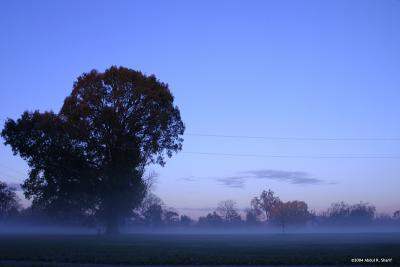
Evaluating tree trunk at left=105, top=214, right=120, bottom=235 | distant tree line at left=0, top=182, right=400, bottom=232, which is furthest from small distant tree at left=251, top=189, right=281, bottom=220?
tree trunk at left=105, top=214, right=120, bottom=235

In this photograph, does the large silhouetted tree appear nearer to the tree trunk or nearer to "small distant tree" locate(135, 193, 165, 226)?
the tree trunk

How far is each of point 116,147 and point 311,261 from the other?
2988 cm

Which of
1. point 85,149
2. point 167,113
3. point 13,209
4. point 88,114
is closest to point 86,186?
point 85,149

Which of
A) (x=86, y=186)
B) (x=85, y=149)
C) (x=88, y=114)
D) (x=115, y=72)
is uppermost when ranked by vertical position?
(x=115, y=72)

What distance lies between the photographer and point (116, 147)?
46.6 m

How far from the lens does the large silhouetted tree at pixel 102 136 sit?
4681 cm

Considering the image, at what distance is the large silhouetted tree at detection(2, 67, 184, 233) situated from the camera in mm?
46812

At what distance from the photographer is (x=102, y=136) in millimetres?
46812

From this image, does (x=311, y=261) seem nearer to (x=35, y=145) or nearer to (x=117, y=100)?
(x=117, y=100)

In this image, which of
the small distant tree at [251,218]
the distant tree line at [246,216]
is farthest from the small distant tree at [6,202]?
the small distant tree at [251,218]

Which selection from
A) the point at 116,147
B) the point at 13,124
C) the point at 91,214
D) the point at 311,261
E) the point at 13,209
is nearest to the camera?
the point at 311,261

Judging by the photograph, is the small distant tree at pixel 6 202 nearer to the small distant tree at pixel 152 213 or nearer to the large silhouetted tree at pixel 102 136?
the small distant tree at pixel 152 213

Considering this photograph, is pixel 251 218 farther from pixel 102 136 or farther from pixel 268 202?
pixel 102 136

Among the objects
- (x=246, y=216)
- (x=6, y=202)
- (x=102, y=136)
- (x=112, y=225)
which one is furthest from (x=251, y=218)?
(x=102, y=136)
